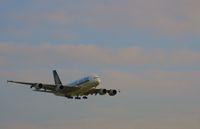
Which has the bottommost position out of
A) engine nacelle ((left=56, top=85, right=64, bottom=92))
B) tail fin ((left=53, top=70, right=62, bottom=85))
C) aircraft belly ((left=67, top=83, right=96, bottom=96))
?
aircraft belly ((left=67, top=83, right=96, bottom=96))

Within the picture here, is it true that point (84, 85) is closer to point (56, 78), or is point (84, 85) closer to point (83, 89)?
point (83, 89)

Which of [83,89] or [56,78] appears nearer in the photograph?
[83,89]

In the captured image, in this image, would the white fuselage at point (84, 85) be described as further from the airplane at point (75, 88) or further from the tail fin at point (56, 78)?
the tail fin at point (56, 78)

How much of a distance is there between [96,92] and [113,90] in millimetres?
4517

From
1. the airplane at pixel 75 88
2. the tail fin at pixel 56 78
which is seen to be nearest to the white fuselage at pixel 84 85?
the airplane at pixel 75 88

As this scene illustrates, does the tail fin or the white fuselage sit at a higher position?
the tail fin

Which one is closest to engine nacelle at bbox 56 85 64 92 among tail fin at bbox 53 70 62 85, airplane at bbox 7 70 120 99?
airplane at bbox 7 70 120 99

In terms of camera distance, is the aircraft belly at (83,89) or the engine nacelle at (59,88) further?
the engine nacelle at (59,88)

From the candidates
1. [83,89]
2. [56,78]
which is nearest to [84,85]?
[83,89]

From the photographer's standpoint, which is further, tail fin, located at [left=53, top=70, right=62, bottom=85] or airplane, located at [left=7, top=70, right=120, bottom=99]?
→ tail fin, located at [left=53, top=70, right=62, bottom=85]

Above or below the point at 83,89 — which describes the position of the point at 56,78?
above

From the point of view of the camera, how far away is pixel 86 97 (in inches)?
5640

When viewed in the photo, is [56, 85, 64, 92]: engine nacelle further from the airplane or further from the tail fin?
the tail fin

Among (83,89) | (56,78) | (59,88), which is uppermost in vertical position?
(56,78)
